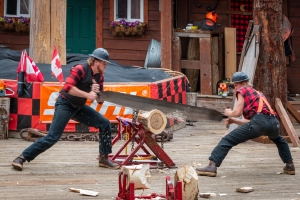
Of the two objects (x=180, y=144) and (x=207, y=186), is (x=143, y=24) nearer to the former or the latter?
(x=180, y=144)

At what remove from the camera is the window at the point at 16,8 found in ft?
58.2

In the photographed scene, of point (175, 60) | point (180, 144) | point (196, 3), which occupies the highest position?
point (196, 3)

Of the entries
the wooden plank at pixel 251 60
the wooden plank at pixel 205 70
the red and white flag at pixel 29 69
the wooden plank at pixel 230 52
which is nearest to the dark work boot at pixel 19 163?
the red and white flag at pixel 29 69

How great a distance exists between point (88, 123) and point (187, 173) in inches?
109

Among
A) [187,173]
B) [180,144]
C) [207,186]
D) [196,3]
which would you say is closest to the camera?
[187,173]

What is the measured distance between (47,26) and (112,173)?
4.72 meters

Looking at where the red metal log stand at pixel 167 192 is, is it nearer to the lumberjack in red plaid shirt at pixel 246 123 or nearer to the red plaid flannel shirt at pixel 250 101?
the lumberjack in red plaid shirt at pixel 246 123

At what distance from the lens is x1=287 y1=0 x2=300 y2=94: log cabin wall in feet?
56.0

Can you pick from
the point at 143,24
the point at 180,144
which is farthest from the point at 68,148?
the point at 143,24

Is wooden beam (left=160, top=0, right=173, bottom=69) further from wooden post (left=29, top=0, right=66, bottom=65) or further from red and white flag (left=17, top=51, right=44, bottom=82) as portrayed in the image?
red and white flag (left=17, top=51, right=44, bottom=82)

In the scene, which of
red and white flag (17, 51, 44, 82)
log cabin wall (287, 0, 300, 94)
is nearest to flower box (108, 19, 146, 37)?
log cabin wall (287, 0, 300, 94)

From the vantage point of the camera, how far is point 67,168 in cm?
925

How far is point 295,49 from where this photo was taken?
1716cm

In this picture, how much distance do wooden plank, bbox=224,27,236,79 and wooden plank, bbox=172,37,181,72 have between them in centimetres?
123
